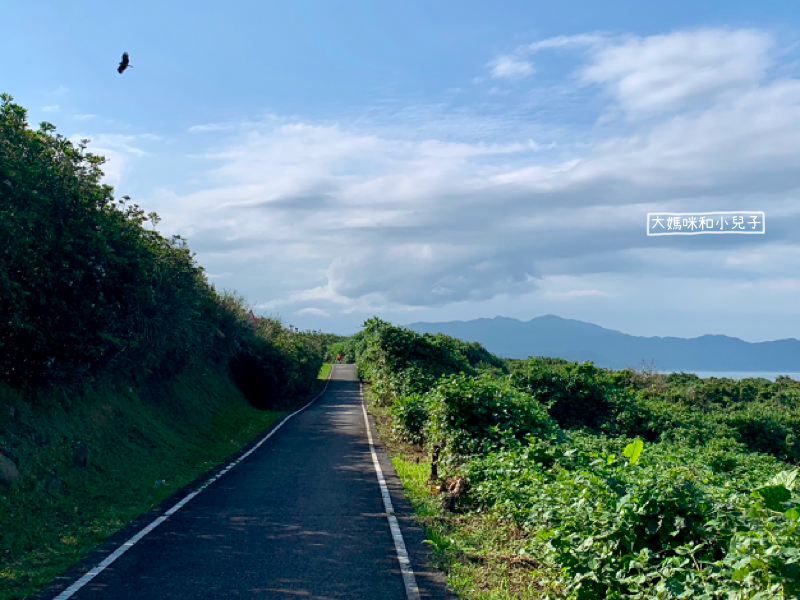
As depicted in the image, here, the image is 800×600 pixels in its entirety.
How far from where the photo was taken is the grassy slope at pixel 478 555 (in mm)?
6652

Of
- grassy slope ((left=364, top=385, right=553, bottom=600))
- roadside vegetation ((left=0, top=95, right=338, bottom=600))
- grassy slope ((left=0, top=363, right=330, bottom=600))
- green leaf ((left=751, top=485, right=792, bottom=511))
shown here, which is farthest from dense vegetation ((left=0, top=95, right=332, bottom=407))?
green leaf ((left=751, top=485, right=792, bottom=511))

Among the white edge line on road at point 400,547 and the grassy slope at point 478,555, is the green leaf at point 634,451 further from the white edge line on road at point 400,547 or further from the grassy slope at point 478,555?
the white edge line on road at point 400,547

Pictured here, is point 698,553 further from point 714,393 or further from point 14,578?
point 714,393

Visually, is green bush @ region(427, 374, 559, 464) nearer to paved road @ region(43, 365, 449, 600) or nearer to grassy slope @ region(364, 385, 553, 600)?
grassy slope @ region(364, 385, 553, 600)

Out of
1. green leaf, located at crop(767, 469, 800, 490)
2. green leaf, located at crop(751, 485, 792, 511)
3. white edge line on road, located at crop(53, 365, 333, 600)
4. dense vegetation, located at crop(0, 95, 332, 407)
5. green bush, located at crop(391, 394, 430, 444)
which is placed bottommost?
white edge line on road, located at crop(53, 365, 333, 600)

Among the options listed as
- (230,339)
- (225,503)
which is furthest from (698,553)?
(230,339)

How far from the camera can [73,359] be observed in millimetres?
13445

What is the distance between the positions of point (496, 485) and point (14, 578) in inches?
240

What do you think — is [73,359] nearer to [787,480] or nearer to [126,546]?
[126,546]

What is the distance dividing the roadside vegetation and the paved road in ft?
3.18

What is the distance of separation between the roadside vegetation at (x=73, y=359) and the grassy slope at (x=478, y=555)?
4.43 m

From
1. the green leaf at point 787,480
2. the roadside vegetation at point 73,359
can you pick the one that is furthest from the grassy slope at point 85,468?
the green leaf at point 787,480

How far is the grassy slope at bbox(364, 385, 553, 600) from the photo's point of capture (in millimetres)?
6652

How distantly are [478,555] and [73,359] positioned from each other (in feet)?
32.2
